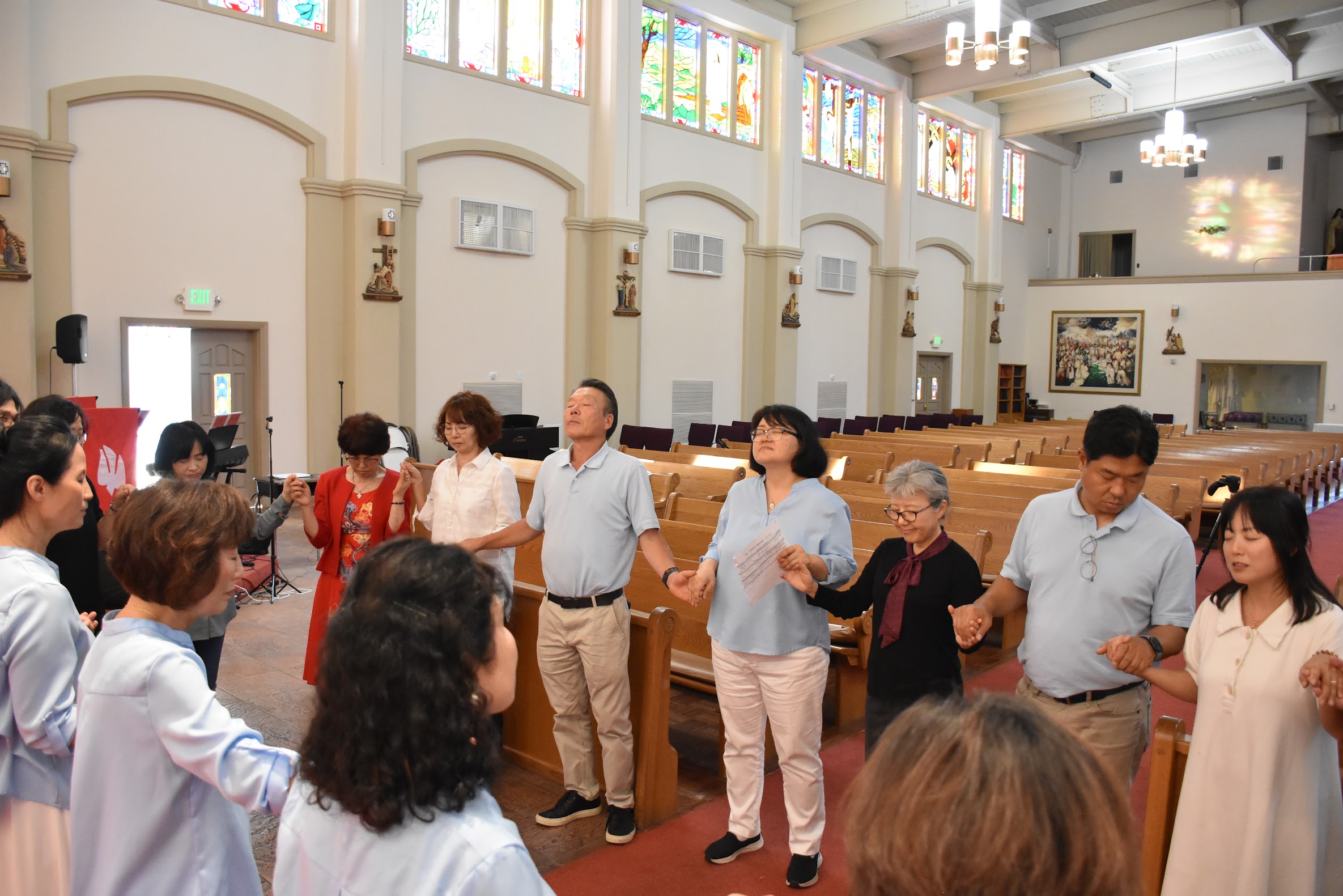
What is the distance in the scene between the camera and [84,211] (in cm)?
882

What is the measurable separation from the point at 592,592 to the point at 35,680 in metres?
1.71

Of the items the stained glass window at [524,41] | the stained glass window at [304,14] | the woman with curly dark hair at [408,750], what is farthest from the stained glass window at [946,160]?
the woman with curly dark hair at [408,750]

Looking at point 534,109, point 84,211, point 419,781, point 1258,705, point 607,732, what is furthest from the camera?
point 534,109

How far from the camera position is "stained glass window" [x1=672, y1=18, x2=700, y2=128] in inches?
541

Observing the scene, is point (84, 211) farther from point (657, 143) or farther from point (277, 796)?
point (277, 796)

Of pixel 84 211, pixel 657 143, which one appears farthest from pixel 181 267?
pixel 657 143

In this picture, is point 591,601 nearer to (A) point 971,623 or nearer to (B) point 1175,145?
(A) point 971,623

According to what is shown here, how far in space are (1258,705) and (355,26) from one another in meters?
10.3

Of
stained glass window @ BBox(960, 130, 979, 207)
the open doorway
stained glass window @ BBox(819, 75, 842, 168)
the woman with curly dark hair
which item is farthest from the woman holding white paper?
stained glass window @ BBox(960, 130, 979, 207)

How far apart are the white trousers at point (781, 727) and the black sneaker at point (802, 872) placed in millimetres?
16

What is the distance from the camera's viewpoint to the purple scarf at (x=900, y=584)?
2.76 meters

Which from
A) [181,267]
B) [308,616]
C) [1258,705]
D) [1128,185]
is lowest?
[308,616]

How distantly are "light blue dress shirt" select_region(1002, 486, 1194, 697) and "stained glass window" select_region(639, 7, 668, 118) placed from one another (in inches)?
462

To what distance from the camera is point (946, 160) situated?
755 inches
